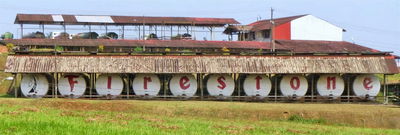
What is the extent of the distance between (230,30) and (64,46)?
89.1ft

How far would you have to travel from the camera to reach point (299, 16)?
92.0m

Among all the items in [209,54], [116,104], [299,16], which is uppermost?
[299,16]

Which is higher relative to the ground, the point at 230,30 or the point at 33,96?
the point at 230,30

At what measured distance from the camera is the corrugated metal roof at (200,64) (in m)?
50.2

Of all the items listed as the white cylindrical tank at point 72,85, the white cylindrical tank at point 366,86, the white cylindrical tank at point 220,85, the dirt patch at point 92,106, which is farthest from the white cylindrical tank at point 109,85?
the white cylindrical tank at point 366,86

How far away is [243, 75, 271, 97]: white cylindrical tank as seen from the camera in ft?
175

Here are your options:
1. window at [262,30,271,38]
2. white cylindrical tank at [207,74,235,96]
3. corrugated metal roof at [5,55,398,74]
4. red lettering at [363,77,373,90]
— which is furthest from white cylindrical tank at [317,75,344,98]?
window at [262,30,271,38]

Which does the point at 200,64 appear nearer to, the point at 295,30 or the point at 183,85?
the point at 183,85

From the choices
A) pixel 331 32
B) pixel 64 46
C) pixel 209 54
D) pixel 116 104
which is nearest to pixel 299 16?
pixel 331 32

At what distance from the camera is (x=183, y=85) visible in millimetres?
52500

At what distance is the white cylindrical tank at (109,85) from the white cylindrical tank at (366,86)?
19.4m

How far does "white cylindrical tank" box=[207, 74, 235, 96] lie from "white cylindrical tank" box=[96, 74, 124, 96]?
23.2ft

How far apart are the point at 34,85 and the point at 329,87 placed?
23.7 meters

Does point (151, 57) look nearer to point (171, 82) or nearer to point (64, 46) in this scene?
point (171, 82)
